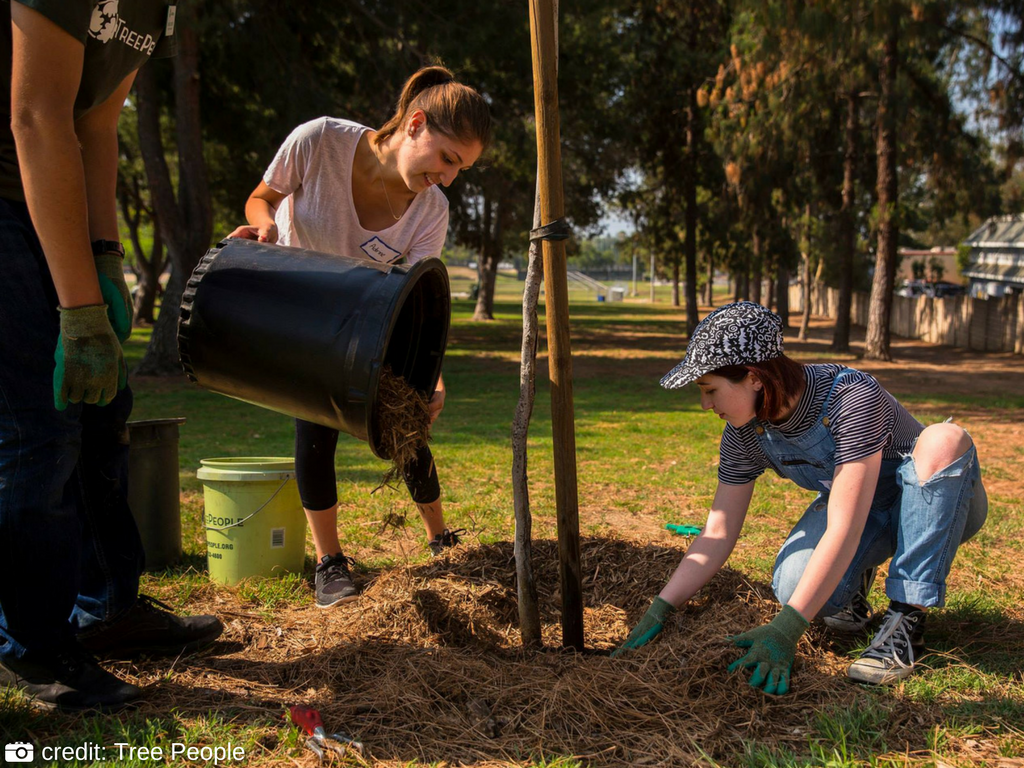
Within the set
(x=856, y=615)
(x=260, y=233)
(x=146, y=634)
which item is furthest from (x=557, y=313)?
(x=146, y=634)

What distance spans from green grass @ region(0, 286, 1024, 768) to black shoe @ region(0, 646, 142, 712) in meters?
0.04

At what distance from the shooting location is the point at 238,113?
14.2 m

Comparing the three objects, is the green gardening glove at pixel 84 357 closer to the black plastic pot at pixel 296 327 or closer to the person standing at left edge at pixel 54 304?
the person standing at left edge at pixel 54 304

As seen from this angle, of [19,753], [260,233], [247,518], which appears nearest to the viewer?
[19,753]

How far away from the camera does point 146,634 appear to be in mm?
2590

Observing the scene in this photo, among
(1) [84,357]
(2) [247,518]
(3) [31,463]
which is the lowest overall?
(2) [247,518]

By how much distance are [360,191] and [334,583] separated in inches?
53.7

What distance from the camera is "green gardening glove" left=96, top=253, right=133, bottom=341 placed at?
2283mm

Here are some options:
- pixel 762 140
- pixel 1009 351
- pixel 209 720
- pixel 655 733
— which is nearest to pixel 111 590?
pixel 209 720

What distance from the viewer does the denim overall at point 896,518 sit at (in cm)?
251

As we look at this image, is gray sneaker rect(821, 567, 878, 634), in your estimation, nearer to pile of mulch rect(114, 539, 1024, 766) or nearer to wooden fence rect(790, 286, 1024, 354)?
pile of mulch rect(114, 539, 1024, 766)

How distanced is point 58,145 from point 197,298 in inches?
20.7

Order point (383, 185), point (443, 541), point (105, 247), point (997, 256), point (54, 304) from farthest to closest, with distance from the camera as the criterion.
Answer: point (997, 256)
point (443, 541)
point (383, 185)
point (105, 247)
point (54, 304)

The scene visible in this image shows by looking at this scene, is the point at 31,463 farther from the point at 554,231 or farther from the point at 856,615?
the point at 856,615
